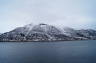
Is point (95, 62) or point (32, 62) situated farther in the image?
point (32, 62)

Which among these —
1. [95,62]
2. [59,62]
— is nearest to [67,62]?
[59,62]

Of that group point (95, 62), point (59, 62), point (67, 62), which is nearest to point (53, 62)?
point (59, 62)

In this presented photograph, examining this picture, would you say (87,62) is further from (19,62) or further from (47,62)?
(19,62)

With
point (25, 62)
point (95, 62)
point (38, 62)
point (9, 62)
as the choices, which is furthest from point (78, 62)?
point (9, 62)

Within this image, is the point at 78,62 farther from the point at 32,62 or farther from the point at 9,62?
the point at 9,62

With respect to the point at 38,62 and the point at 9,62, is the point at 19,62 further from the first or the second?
the point at 38,62

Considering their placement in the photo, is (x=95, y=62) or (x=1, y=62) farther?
(x=1, y=62)
